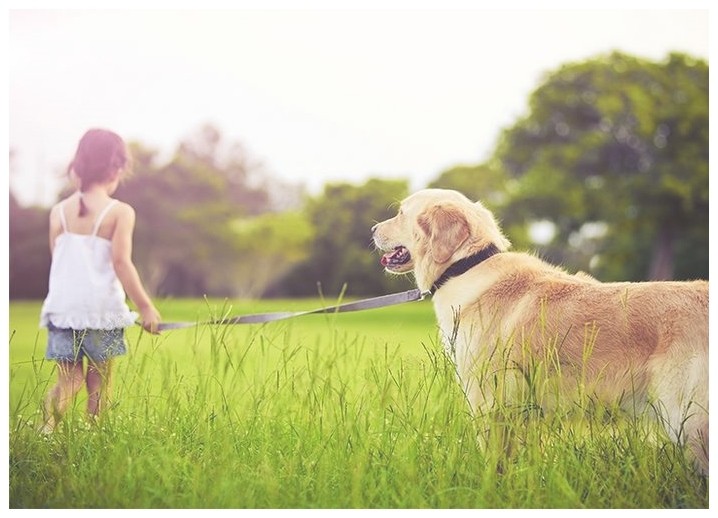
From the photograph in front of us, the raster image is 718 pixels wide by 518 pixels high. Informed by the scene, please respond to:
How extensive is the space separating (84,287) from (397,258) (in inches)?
55.6

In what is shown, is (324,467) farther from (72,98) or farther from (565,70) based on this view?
(565,70)

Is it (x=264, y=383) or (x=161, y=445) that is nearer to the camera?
(x=161, y=445)

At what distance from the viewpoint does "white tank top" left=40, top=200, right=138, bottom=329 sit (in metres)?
3.22

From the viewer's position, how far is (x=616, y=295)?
8.90 feet

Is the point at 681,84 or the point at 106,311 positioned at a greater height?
the point at 681,84

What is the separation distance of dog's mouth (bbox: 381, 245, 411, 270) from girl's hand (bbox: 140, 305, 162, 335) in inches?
40.9

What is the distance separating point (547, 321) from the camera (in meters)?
2.77

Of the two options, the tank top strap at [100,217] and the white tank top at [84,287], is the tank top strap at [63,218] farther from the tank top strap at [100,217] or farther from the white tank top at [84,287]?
the tank top strap at [100,217]

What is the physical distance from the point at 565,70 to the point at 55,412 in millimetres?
13491

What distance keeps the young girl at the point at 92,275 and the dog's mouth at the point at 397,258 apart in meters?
1.04

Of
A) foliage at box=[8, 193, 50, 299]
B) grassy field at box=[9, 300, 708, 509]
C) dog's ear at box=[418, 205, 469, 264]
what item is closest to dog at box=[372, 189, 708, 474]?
dog's ear at box=[418, 205, 469, 264]

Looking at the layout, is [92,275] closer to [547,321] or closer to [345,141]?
[547,321]

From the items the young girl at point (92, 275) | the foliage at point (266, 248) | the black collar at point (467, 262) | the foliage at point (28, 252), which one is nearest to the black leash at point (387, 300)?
the black collar at point (467, 262)
